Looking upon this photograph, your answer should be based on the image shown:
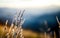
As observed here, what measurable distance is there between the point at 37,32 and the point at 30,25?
11 cm

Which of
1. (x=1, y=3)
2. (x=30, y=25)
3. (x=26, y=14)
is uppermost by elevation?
(x=1, y=3)

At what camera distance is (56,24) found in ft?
4.24

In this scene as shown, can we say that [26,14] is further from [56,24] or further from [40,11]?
[56,24]

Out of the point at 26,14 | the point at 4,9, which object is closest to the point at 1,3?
the point at 4,9

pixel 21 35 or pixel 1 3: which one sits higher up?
pixel 1 3

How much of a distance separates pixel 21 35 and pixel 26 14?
0.81 ft

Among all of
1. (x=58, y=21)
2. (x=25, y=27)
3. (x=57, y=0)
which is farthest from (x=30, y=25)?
(x=57, y=0)

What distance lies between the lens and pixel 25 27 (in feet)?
4.29

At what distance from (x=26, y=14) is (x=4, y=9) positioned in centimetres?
27

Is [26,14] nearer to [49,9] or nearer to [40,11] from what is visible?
[40,11]

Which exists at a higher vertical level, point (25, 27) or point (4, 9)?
point (4, 9)

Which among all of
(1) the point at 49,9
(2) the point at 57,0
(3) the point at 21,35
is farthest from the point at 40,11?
(3) the point at 21,35

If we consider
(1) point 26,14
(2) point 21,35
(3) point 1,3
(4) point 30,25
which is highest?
(3) point 1,3

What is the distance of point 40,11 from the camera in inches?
52.1
